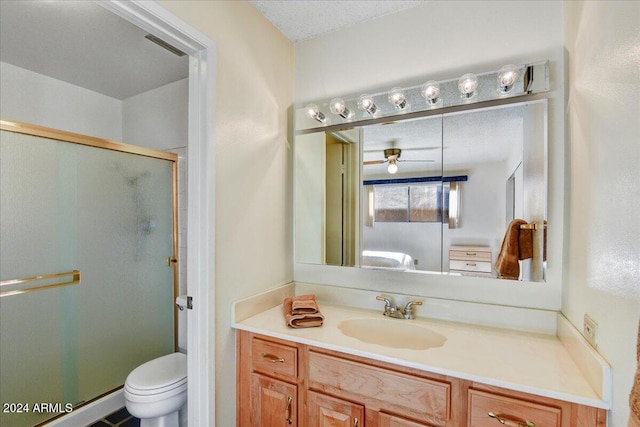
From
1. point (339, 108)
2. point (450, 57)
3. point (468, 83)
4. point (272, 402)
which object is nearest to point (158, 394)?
point (272, 402)

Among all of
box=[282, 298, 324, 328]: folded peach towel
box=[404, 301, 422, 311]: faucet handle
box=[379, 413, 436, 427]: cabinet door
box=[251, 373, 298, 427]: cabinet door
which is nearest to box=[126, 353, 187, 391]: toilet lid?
box=[251, 373, 298, 427]: cabinet door

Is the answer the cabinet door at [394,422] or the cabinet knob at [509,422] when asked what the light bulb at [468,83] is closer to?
the cabinet knob at [509,422]

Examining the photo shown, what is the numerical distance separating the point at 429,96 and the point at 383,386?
4.41 ft

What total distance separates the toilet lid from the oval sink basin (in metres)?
1.04

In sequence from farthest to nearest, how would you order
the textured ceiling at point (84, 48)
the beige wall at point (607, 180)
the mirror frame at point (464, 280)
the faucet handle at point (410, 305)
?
1. the textured ceiling at point (84, 48)
2. the faucet handle at point (410, 305)
3. the mirror frame at point (464, 280)
4. the beige wall at point (607, 180)

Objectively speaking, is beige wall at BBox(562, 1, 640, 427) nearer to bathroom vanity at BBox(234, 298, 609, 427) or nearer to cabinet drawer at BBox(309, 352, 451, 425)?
bathroom vanity at BBox(234, 298, 609, 427)

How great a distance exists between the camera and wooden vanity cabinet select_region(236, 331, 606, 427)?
0.93 meters

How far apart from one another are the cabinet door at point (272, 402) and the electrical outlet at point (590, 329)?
1.10 meters

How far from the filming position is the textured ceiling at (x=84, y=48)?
1.60m

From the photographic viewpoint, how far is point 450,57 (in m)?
1.52

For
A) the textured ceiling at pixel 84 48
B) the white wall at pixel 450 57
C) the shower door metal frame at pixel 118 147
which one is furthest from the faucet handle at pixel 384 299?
the textured ceiling at pixel 84 48

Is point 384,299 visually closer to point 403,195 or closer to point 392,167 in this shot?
point 403,195

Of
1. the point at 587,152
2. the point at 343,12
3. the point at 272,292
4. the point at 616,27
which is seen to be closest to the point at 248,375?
the point at 272,292

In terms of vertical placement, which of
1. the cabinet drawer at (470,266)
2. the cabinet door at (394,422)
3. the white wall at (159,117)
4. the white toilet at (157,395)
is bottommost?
the white toilet at (157,395)
